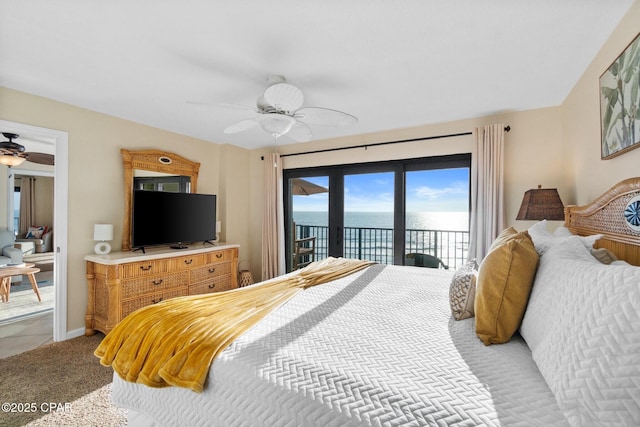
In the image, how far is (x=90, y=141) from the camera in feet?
10.5

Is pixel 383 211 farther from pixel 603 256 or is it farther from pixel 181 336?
pixel 181 336

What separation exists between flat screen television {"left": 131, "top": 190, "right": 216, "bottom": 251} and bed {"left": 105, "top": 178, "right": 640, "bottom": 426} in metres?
2.44

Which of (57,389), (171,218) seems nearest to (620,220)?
(57,389)

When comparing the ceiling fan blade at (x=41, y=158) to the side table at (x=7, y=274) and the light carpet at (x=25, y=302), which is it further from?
the side table at (x=7, y=274)

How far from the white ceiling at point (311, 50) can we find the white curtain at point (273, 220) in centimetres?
180

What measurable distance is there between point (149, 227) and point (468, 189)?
13.1 feet

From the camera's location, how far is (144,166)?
3.67 metres

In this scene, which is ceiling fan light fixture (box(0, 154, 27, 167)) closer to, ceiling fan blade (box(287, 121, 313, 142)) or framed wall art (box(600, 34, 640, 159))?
ceiling fan blade (box(287, 121, 313, 142))

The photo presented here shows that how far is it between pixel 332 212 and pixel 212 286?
6.69 ft

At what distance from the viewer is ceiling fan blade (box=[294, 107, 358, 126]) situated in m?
2.30

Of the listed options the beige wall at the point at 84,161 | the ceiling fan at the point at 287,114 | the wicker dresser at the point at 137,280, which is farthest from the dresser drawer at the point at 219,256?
the ceiling fan at the point at 287,114

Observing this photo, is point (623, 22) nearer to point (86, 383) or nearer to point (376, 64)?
point (376, 64)

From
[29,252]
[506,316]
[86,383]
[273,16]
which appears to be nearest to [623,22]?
[506,316]

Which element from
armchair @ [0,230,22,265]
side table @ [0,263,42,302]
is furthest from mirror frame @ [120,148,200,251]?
armchair @ [0,230,22,265]
